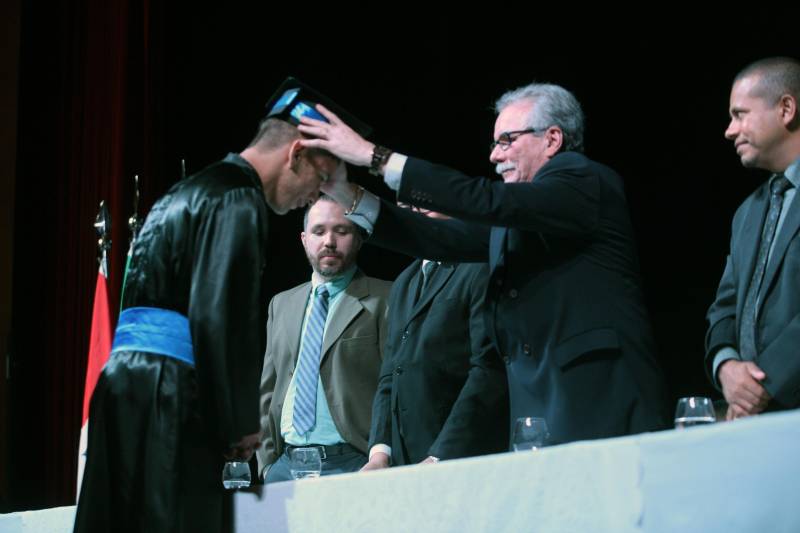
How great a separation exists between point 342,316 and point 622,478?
2.51 metres

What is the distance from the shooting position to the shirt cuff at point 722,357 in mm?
2574

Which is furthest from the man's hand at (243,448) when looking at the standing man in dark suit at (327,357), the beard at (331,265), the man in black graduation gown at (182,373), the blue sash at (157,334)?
the beard at (331,265)

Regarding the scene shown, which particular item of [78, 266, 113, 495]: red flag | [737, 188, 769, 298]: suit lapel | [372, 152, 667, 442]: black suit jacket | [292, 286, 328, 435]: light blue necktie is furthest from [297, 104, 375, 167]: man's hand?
[78, 266, 113, 495]: red flag

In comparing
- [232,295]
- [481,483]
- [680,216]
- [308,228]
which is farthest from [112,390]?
[680,216]

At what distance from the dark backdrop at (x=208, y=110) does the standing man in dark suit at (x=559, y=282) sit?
1985 mm

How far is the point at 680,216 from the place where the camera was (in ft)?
14.5

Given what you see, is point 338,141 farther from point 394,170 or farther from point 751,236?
point 751,236

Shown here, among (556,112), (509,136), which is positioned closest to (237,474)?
(509,136)

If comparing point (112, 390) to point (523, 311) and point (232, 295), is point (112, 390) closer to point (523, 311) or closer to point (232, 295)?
point (232, 295)

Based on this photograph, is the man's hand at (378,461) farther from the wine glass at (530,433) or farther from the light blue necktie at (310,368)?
the wine glass at (530,433)

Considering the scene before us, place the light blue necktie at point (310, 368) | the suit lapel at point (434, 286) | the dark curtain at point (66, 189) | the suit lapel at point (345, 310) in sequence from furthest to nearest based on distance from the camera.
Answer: the dark curtain at point (66, 189), the suit lapel at point (345, 310), the light blue necktie at point (310, 368), the suit lapel at point (434, 286)

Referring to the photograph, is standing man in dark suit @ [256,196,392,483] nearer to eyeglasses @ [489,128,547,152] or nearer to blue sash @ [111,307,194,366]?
eyeglasses @ [489,128,547,152]

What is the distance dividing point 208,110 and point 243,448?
3.95 m

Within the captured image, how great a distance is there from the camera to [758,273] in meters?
2.58
